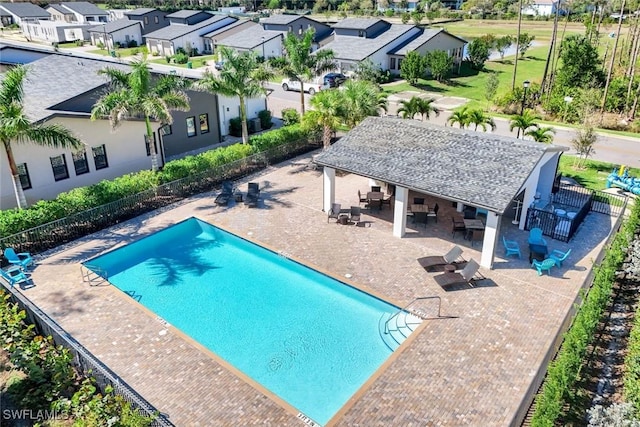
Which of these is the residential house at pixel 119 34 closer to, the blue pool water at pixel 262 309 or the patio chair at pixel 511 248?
the blue pool water at pixel 262 309

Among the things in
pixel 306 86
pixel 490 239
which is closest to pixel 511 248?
pixel 490 239

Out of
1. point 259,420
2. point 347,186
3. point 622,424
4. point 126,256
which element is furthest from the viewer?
point 347,186

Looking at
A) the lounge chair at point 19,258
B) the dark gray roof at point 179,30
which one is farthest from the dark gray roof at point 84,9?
the lounge chair at point 19,258

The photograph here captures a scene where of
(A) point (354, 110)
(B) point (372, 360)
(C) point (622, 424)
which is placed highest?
(A) point (354, 110)

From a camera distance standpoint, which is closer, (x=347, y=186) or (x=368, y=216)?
(x=368, y=216)

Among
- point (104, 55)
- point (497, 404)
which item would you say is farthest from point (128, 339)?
point (104, 55)

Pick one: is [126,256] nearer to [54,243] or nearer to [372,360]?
[54,243]

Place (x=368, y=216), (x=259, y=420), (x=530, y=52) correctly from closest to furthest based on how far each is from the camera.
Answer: (x=259, y=420)
(x=368, y=216)
(x=530, y=52)
